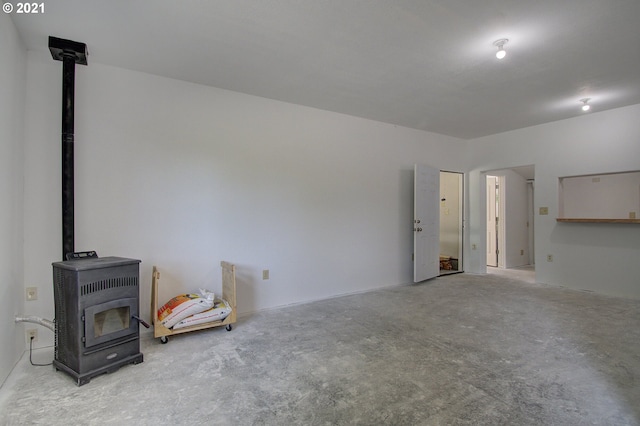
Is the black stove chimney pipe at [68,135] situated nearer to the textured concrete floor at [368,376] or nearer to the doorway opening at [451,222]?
the textured concrete floor at [368,376]

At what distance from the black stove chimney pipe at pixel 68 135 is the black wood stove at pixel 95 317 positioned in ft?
1.34

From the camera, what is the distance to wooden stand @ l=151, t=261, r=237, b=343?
8.89 ft

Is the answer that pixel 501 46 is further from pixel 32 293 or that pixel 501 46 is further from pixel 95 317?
pixel 32 293

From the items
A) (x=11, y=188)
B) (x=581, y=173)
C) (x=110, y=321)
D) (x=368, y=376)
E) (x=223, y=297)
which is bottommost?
(x=368, y=376)

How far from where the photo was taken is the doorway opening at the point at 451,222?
5.97 metres

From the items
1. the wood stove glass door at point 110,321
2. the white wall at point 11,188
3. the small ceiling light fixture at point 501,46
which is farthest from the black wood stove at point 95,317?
the small ceiling light fixture at point 501,46

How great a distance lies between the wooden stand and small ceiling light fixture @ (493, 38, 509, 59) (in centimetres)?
293

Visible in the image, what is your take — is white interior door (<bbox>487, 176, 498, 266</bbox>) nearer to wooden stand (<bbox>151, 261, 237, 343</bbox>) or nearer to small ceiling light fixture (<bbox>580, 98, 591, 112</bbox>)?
small ceiling light fixture (<bbox>580, 98, 591, 112</bbox>)

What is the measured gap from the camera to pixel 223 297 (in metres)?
3.34

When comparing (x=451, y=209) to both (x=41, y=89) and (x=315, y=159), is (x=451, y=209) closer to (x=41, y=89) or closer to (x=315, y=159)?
(x=315, y=159)

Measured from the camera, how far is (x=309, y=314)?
3494 mm

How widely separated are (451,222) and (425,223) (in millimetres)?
1509

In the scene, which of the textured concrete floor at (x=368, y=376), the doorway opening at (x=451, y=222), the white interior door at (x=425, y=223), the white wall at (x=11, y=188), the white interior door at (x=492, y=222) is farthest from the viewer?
the white interior door at (x=492, y=222)

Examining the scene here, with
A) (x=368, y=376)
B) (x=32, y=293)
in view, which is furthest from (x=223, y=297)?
(x=368, y=376)
